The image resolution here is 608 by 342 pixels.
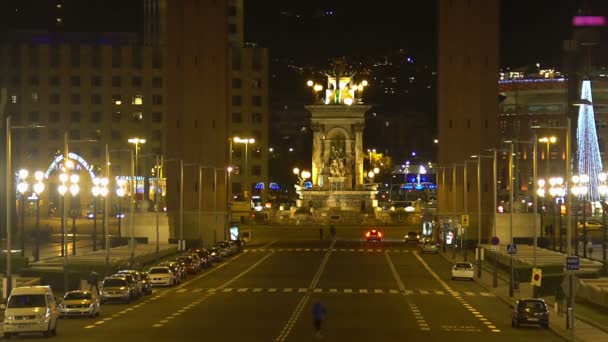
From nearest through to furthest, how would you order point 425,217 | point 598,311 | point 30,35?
point 598,311 → point 425,217 → point 30,35

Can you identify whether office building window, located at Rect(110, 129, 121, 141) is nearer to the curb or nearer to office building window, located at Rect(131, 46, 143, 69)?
office building window, located at Rect(131, 46, 143, 69)

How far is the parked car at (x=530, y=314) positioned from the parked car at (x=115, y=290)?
17412 mm

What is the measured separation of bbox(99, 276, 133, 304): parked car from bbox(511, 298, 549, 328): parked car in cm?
1741

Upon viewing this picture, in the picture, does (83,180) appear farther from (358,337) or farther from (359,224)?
(358,337)

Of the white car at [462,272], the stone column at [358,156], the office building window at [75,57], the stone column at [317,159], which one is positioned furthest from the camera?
the office building window at [75,57]

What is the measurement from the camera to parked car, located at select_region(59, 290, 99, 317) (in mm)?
47969

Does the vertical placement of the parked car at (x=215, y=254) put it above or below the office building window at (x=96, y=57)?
below

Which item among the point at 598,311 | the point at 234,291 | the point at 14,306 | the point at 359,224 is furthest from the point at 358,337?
the point at 359,224

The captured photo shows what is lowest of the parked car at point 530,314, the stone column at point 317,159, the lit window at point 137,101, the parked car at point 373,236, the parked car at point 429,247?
the parked car at point 530,314

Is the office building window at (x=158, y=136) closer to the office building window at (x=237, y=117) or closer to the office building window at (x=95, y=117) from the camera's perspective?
the office building window at (x=95, y=117)

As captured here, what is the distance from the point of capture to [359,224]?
477 ft

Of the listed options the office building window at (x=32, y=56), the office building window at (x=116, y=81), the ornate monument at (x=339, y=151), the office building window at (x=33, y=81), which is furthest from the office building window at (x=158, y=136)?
the ornate monument at (x=339, y=151)

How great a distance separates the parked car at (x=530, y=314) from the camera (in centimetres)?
4534

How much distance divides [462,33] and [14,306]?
235 feet
